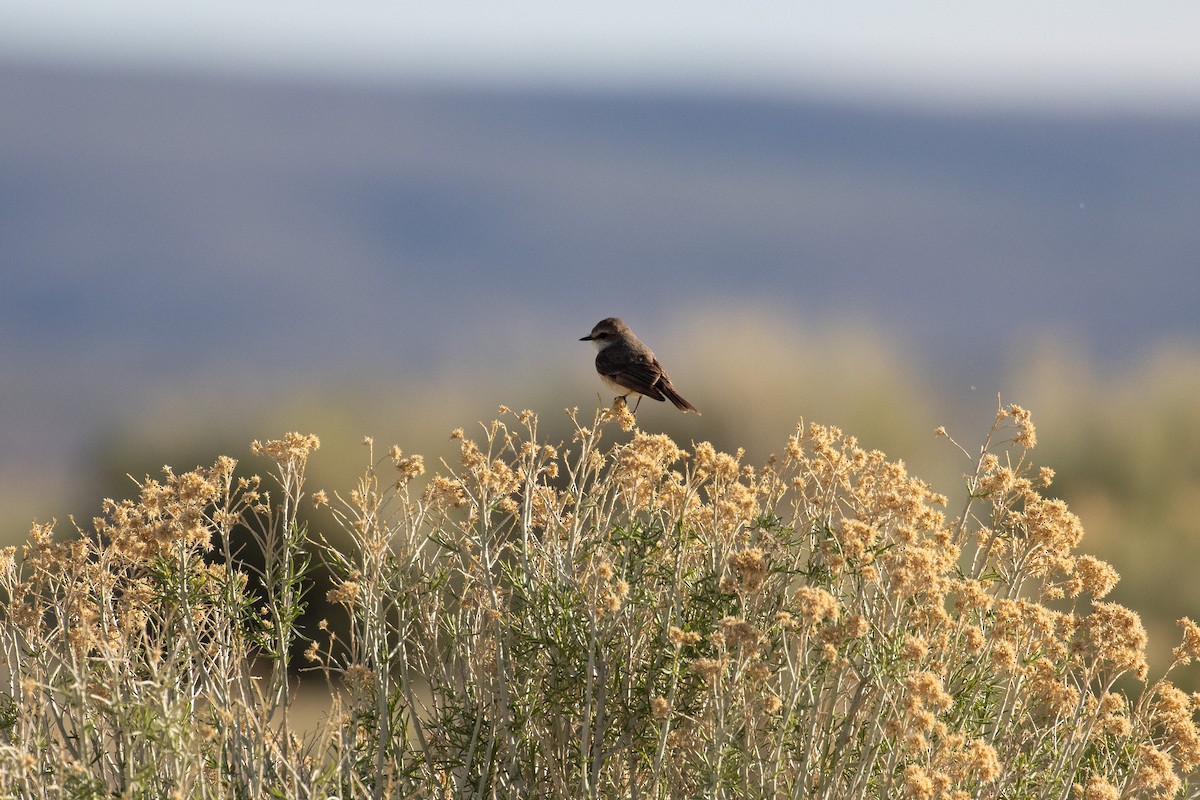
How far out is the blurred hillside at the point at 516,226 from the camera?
290 feet

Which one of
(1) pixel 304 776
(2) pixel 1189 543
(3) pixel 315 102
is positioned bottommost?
(1) pixel 304 776

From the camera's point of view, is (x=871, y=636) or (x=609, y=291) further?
(x=609, y=291)

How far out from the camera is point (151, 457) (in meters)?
16.2

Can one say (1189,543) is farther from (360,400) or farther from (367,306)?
(367,306)

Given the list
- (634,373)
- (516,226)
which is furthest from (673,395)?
(516,226)

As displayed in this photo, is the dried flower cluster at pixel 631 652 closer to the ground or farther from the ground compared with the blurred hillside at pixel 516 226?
closer to the ground

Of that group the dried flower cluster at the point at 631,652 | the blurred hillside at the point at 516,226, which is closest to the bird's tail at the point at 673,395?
the dried flower cluster at the point at 631,652

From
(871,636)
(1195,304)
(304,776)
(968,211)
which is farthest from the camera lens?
(968,211)

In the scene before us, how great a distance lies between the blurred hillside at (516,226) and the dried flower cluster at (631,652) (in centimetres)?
2741

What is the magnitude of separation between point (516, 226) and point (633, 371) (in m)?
121

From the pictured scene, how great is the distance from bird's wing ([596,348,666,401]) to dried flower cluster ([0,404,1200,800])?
1768 mm

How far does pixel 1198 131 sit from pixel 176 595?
14348 centimetres

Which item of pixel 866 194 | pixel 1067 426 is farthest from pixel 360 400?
pixel 866 194

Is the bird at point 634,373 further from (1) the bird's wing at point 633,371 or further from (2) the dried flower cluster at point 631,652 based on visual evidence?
(2) the dried flower cluster at point 631,652
